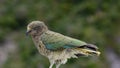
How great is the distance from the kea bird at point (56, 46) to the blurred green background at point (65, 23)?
663cm

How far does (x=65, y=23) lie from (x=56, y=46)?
7.53 metres

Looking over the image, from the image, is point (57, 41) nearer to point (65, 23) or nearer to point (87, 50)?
point (87, 50)

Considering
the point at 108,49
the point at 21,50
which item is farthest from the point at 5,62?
the point at 108,49

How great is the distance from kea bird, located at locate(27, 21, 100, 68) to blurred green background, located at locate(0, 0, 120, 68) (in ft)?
21.8

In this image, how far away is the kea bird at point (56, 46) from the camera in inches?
157

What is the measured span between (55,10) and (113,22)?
1.13 metres

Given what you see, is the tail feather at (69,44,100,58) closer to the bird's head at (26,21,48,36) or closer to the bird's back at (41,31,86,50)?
the bird's back at (41,31,86,50)

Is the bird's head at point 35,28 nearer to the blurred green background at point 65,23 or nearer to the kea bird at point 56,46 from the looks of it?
the kea bird at point 56,46

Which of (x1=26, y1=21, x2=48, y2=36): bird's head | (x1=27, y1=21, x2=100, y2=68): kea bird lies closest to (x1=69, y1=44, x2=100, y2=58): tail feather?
(x1=27, y1=21, x2=100, y2=68): kea bird

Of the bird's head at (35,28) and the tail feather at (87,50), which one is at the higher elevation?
the bird's head at (35,28)

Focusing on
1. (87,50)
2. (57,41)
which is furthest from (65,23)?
(87,50)

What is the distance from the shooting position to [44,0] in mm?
12539

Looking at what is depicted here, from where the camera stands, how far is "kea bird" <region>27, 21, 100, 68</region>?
3984mm

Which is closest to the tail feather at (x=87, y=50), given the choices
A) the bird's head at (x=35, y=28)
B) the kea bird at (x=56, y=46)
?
the kea bird at (x=56, y=46)
